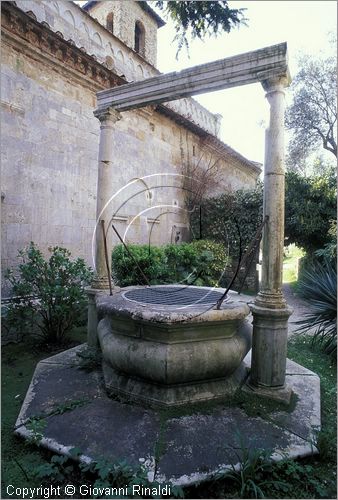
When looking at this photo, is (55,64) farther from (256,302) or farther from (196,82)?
(256,302)

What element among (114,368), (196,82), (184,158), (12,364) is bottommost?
(12,364)

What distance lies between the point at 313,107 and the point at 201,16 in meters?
12.3

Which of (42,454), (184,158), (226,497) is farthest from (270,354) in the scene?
(184,158)

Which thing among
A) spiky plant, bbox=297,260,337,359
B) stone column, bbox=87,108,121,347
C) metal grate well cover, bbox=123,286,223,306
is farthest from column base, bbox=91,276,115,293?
spiky plant, bbox=297,260,337,359

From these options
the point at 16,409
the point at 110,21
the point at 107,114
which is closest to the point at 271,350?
the point at 16,409

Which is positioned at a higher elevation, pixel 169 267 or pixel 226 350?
→ pixel 169 267

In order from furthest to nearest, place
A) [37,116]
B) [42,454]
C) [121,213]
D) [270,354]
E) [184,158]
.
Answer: [184,158] → [121,213] → [37,116] → [270,354] → [42,454]

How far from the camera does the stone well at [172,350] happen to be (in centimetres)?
285

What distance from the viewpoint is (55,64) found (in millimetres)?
6191

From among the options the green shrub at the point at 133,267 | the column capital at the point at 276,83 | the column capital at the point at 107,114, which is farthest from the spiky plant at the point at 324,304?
the column capital at the point at 107,114

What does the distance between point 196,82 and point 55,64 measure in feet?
12.8

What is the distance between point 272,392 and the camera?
10.5ft

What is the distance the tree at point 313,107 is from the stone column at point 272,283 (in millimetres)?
12869

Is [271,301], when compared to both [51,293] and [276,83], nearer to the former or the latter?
[276,83]
